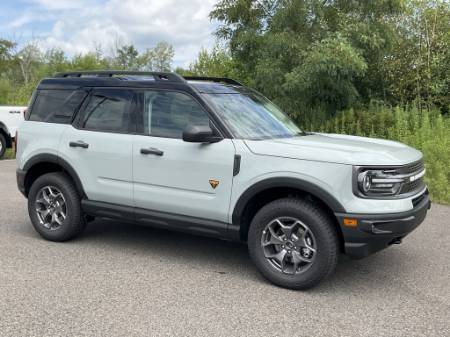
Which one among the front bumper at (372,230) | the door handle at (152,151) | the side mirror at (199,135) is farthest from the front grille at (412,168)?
the door handle at (152,151)

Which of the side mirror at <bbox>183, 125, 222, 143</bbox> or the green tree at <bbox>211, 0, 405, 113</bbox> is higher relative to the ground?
the green tree at <bbox>211, 0, 405, 113</bbox>

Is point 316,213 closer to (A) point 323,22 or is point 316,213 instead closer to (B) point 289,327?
(B) point 289,327

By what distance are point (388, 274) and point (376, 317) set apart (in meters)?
1.10

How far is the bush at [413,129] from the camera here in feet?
28.9

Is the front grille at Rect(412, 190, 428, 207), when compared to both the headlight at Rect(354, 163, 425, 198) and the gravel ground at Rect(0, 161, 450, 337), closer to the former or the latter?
the headlight at Rect(354, 163, 425, 198)

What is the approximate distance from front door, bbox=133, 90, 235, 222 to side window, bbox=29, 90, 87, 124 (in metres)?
0.91

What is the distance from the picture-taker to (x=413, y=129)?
11.4 metres

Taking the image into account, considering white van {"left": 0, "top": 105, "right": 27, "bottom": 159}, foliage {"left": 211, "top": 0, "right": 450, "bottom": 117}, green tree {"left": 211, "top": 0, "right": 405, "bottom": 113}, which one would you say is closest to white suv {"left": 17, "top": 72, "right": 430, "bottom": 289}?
green tree {"left": 211, "top": 0, "right": 405, "bottom": 113}

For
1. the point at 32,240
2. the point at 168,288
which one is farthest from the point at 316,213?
the point at 32,240

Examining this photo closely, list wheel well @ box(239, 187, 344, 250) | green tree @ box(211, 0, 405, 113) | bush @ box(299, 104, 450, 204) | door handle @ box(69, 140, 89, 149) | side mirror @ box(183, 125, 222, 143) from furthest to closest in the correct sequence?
1. green tree @ box(211, 0, 405, 113)
2. bush @ box(299, 104, 450, 204)
3. door handle @ box(69, 140, 89, 149)
4. side mirror @ box(183, 125, 222, 143)
5. wheel well @ box(239, 187, 344, 250)

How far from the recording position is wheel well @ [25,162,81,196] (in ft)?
19.2

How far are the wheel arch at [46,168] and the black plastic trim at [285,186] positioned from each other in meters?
1.87

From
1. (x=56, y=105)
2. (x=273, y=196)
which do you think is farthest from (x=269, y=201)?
(x=56, y=105)

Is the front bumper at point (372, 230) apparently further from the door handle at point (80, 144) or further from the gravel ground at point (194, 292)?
the door handle at point (80, 144)
